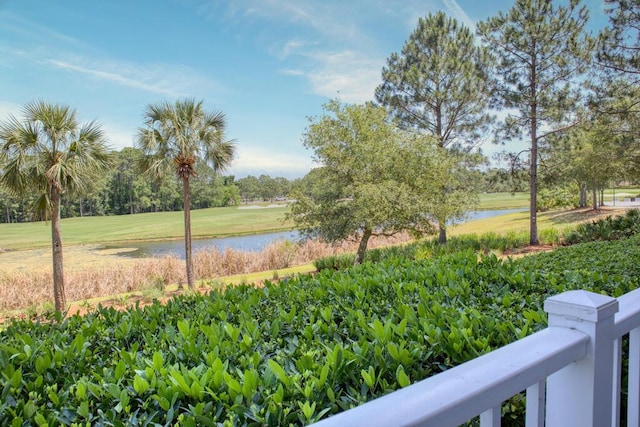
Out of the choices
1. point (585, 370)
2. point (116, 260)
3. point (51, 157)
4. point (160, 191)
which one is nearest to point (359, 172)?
point (51, 157)

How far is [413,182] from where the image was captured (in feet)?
32.4

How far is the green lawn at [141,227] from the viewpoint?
20547mm

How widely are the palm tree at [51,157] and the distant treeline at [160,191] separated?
0.37 m

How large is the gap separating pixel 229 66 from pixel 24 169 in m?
11.9

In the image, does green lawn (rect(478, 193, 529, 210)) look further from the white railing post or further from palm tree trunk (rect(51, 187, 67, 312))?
the white railing post

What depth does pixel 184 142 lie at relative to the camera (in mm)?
10047

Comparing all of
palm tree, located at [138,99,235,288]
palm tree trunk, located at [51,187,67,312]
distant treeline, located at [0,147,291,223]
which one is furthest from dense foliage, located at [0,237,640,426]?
distant treeline, located at [0,147,291,223]

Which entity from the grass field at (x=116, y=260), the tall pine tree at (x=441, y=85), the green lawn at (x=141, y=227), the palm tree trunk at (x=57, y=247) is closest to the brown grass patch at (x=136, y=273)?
the grass field at (x=116, y=260)

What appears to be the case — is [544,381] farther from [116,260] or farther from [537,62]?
[116,260]

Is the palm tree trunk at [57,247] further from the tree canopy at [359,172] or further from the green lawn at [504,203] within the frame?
the green lawn at [504,203]

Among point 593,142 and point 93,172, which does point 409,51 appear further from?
point 93,172

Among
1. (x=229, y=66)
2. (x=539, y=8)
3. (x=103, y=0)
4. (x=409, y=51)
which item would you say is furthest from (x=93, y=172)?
(x=539, y=8)

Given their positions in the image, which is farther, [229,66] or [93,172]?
[229,66]

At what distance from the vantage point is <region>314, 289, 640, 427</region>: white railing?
1.96ft
